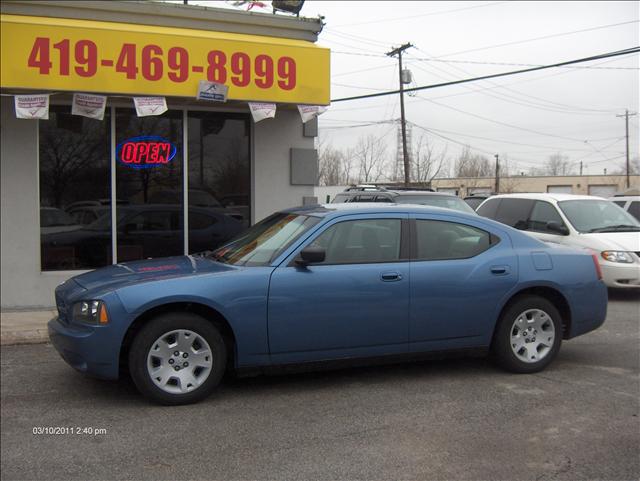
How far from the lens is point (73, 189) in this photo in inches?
350

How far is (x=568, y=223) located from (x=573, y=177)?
60691 millimetres

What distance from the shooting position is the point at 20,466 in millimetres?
3676

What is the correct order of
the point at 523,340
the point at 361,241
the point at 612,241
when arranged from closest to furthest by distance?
the point at 361,241 → the point at 523,340 → the point at 612,241

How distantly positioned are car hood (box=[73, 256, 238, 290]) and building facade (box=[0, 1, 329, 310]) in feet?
11.6

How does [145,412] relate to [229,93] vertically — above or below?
below

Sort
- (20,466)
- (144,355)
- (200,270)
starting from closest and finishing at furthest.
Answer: (20,466) → (144,355) → (200,270)

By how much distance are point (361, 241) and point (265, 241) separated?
0.87 metres

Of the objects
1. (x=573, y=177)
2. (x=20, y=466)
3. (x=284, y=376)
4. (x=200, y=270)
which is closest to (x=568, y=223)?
(x=284, y=376)

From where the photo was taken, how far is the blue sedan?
464cm

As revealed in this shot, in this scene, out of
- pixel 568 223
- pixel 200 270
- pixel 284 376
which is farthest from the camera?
pixel 568 223

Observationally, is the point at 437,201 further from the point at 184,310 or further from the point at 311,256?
the point at 184,310

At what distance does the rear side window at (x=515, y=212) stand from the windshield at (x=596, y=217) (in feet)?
2.43

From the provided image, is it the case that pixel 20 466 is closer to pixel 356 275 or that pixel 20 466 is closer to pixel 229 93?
pixel 356 275

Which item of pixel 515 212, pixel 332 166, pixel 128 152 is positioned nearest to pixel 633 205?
pixel 515 212
